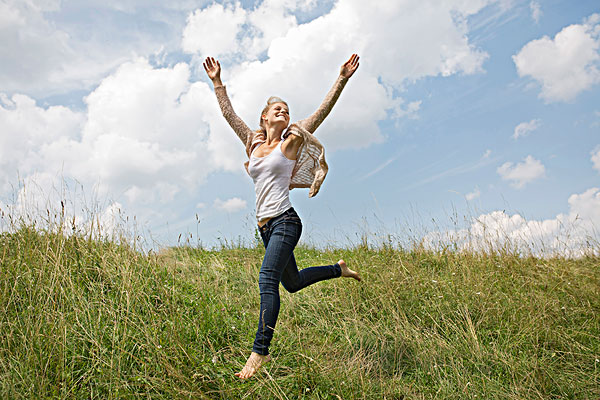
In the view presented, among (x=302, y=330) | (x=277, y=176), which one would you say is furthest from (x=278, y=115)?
(x=302, y=330)

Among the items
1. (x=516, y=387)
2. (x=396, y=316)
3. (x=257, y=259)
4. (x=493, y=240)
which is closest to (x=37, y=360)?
(x=396, y=316)

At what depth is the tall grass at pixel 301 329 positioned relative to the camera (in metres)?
3.25

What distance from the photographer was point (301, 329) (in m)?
4.66

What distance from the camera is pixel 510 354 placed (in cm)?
400

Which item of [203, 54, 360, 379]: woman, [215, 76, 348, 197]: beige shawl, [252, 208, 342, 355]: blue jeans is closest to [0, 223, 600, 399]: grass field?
[252, 208, 342, 355]: blue jeans

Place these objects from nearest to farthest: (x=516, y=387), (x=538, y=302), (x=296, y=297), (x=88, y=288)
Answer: (x=516, y=387), (x=88, y=288), (x=538, y=302), (x=296, y=297)

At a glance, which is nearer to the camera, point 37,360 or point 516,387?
point 37,360

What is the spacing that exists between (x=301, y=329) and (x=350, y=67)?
9.39 ft

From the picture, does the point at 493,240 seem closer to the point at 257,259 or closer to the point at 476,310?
the point at 476,310

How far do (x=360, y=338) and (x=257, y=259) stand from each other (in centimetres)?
353

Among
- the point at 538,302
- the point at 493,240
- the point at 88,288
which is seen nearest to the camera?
the point at 88,288

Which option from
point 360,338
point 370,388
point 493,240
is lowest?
point 370,388

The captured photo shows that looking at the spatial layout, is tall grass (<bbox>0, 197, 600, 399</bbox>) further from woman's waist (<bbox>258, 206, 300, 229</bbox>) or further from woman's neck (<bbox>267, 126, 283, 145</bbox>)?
woman's neck (<bbox>267, 126, 283, 145</bbox>)

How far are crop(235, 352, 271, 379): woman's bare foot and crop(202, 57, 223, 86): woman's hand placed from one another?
253 cm
